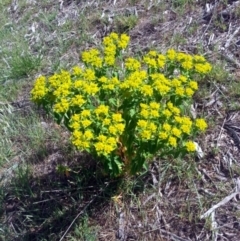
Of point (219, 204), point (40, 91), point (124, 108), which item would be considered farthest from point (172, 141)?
point (40, 91)

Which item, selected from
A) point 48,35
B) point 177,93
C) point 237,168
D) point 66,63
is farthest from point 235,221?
point 48,35

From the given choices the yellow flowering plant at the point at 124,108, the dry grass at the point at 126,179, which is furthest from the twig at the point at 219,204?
the yellow flowering plant at the point at 124,108

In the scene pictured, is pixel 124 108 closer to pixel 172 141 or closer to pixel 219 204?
pixel 172 141

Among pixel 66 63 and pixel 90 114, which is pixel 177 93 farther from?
pixel 66 63

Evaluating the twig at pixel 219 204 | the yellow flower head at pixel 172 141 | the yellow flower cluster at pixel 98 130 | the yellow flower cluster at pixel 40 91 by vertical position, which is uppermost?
the yellow flower cluster at pixel 40 91

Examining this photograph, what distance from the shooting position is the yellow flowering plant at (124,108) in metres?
2.95

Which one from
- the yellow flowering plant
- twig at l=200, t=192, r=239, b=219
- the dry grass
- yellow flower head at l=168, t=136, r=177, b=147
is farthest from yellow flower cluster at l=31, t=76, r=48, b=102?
twig at l=200, t=192, r=239, b=219

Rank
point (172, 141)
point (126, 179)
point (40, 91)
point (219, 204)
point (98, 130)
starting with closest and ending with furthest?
point (172, 141) < point (98, 130) < point (40, 91) < point (219, 204) < point (126, 179)

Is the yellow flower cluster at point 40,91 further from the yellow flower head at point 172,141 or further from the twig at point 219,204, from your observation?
the twig at point 219,204

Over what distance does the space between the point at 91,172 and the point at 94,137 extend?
64 cm

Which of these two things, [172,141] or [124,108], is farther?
[124,108]

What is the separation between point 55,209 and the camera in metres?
3.54

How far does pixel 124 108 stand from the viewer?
3.15m

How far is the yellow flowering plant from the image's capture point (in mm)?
2949
